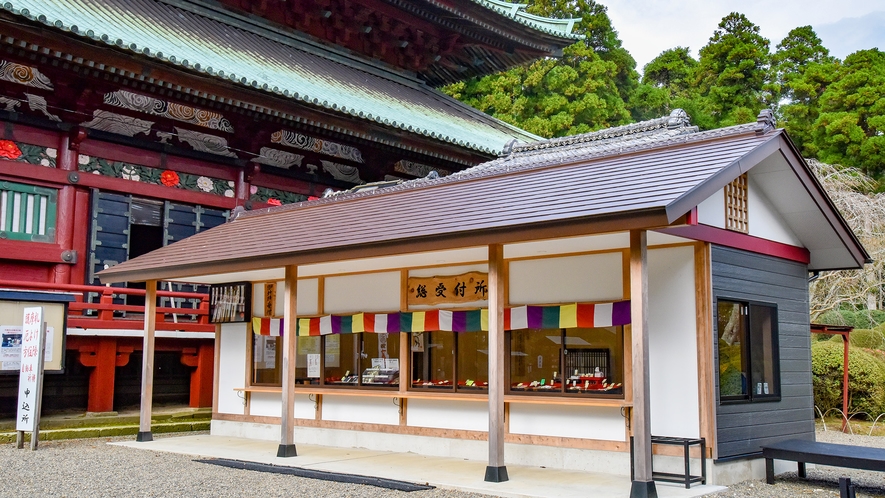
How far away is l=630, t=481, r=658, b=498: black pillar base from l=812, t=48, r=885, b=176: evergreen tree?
88.8ft

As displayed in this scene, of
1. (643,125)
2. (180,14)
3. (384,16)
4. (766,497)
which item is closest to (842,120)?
(384,16)

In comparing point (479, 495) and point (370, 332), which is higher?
point (370, 332)

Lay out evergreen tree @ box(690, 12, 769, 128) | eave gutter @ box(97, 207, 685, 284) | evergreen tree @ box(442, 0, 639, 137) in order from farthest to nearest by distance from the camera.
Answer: evergreen tree @ box(690, 12, 769, 128)
evergreen tree @ box(442, 0, 639, 137)
eave gutter @ box(97, 207, 685, 284)

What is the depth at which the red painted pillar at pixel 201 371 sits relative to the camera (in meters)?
15.7

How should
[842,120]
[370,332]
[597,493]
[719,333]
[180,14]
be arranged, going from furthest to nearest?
1. [842,120]
2. [180,14]
3. [370,332]
4. [719,333]
5. [597,493]

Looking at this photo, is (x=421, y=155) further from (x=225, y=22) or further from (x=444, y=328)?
(x=444, y=328)

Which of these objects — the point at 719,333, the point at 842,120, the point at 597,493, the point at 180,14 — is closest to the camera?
the point at 597,493

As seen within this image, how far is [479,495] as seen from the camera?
27.5 feet

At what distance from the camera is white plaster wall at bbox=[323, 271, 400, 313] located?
12.2m

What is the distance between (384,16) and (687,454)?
15125 millimetres

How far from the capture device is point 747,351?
984 centimetres

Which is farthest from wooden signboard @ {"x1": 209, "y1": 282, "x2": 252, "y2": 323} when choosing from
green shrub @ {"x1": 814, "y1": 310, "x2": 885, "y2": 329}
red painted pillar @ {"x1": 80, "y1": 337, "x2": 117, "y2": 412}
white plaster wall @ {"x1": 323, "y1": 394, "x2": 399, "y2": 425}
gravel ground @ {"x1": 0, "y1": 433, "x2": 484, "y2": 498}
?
green shrub @ {"x1": 814, "y1": 310, "x2": 885, "y2": 329}

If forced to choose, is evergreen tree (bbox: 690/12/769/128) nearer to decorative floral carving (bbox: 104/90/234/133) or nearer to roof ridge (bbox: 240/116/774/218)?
roof ridge (bbox: 240/116/774/218)

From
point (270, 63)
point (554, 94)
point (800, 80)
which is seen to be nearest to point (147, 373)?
point (270, 63)
